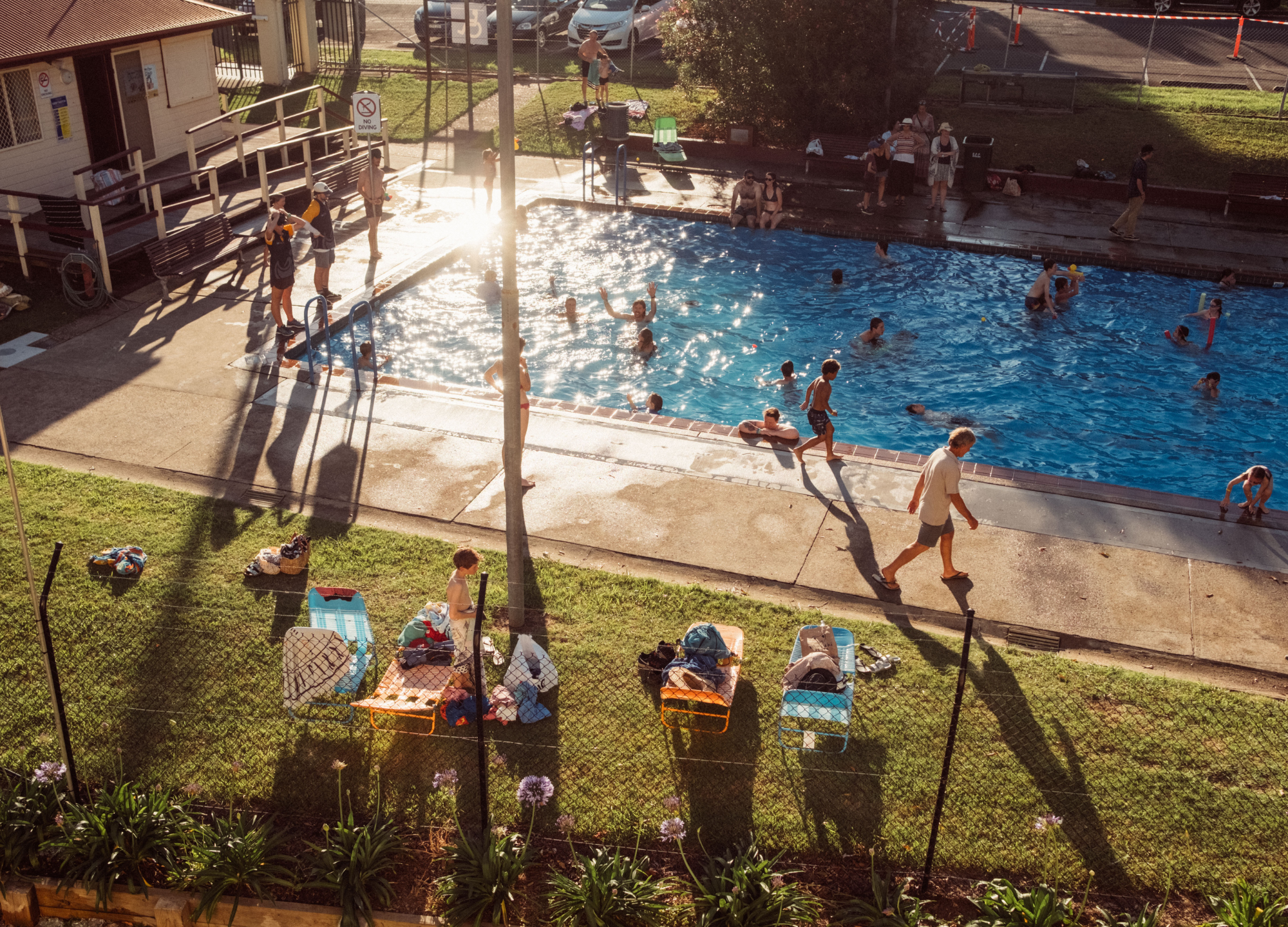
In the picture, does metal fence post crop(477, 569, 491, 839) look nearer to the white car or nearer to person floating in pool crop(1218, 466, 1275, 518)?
person floating in pool crop(1218, 466, 1275, 518)

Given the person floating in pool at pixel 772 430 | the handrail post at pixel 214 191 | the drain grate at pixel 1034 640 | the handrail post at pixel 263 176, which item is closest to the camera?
the drain grate at pixel 1034 640

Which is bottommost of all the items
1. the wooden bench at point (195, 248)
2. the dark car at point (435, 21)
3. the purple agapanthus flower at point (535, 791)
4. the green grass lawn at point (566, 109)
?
the purple agapanthus flower at point (535, 791)

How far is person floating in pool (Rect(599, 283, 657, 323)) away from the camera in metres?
17.7

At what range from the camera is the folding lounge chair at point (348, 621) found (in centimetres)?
886

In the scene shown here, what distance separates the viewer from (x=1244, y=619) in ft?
33.1

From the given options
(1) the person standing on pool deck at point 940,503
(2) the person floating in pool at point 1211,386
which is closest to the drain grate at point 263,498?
(1) the person standing on pool deck at point 940,503

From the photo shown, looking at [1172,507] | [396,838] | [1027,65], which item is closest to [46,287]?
[396,838]

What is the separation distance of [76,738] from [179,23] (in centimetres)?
1778

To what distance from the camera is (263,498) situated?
38.8 ft

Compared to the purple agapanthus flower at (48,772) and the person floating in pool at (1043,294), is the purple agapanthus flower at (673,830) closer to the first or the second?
the purple agapanthus flower at (48,772)

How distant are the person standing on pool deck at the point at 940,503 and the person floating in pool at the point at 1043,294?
30.9 feet

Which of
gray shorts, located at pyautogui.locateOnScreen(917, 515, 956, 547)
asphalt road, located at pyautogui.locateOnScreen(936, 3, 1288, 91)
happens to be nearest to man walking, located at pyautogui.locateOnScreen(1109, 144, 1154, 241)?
asphalt road, located at pyautogui.locateOnScreen(936, 3, 1288, 91)

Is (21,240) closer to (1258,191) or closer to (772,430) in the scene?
(772,430)

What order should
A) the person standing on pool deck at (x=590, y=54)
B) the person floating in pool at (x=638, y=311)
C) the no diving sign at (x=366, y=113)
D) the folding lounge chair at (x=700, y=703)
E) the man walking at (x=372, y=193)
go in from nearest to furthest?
the folding lounge chair at (x=700, y=703)
the person floating in pool at (x=638, y=311)
the man walking at (x=372, y=193)
the no diving sign at (x=366, y=113)
the person standing on pool deck at (x=590, y=54)
